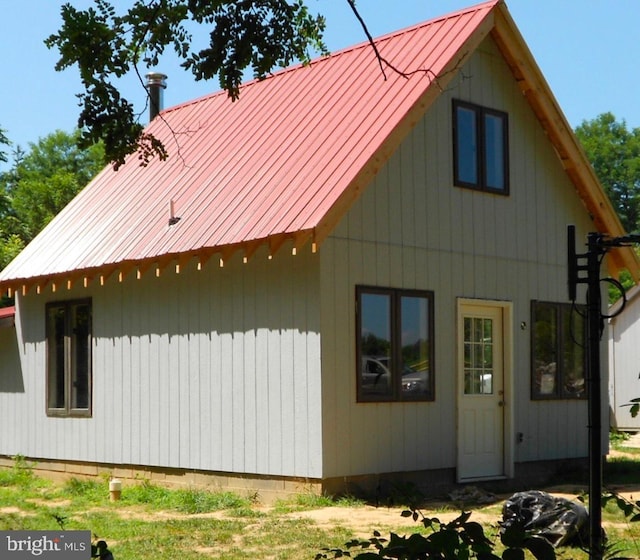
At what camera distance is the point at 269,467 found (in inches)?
505

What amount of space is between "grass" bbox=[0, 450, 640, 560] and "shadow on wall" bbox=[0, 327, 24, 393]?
2225 mm

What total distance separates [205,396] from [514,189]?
16.8 ft

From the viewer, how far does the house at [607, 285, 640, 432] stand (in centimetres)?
2761

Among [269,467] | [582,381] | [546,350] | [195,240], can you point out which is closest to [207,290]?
[195,240]

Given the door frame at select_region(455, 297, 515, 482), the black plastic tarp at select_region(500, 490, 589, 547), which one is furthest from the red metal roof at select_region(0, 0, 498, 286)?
the black plastic tarp at select_region(500, 490, 589, 547)

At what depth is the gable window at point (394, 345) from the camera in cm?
1290

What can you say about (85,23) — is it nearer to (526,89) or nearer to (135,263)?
(135,263)

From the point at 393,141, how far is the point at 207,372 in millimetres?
3627

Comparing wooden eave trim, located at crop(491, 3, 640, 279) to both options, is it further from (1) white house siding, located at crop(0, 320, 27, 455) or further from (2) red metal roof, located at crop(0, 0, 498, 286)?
(1) white house siding, located at crop(0, 320, 27, 455)

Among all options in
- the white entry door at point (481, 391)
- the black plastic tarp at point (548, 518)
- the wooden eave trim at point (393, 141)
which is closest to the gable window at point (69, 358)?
the white entry door at point (481, 391)

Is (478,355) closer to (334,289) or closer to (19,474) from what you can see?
(334,289)

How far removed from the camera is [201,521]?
1116cm

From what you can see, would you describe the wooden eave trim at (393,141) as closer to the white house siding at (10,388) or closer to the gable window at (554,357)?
the gable window at (554,357)

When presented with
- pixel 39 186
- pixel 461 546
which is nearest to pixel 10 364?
pixel 461 546
